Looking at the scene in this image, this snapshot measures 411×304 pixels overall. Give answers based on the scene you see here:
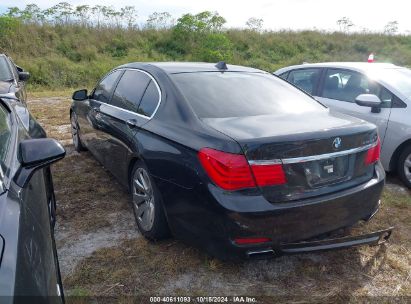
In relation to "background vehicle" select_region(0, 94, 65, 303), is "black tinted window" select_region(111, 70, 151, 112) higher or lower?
higher

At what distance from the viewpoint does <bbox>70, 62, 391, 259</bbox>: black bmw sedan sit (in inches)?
95.2

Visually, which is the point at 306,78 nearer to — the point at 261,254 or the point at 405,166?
the point at 405,166

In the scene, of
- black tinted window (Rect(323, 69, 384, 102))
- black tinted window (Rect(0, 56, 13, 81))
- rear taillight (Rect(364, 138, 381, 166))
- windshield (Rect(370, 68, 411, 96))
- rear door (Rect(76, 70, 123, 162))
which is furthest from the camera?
black tinted window (Rect(0, 56, 13, 81))

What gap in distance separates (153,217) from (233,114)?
1.03m

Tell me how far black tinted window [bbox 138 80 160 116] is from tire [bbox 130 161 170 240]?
1.48ft

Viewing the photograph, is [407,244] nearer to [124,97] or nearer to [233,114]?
[233,114]

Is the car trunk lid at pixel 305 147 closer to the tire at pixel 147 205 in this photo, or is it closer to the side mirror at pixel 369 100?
the tire at pixel 147 205

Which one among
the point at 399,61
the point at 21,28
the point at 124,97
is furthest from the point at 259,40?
the point at 124,97

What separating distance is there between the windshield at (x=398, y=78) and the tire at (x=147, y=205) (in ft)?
10.8

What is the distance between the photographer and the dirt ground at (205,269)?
105 inches

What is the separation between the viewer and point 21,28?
19156mm

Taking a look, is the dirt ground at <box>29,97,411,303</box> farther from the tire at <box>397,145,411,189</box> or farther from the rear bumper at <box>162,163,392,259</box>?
the tire at <box>397,145,411,189</box>

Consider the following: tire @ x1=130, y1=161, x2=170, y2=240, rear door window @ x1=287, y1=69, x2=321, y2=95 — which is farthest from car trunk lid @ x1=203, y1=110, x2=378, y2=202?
rear door window @ x1=287, y1=69, x2=321, y2=95

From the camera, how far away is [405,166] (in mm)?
4496
